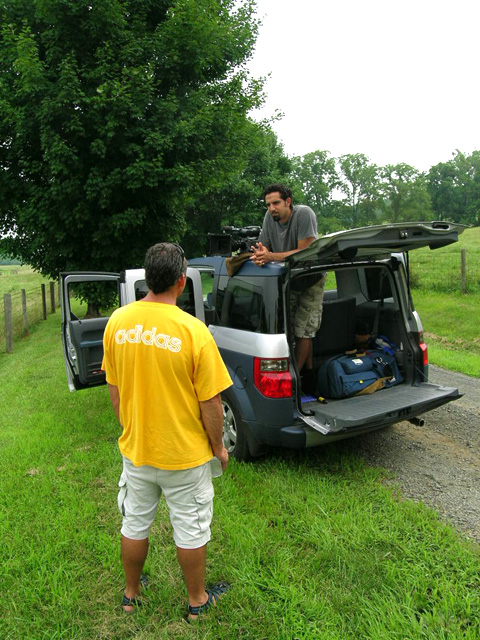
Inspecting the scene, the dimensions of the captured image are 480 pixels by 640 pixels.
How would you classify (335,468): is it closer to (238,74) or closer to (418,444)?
(418,444)

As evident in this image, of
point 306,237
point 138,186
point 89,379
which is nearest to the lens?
point 306,237

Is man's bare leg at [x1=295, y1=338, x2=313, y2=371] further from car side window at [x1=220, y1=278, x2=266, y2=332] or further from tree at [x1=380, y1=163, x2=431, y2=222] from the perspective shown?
tree at [x1=380, y1=163, x2=431, y2=222]

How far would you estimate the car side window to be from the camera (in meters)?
3.70

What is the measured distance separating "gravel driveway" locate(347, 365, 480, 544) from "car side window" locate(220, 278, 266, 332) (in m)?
1.54

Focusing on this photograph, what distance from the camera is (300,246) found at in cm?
416

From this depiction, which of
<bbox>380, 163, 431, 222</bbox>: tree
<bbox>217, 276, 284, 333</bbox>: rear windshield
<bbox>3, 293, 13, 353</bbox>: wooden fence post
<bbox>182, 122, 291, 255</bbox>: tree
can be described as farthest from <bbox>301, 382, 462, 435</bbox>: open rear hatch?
<bbox>380, 163, 431, 222</bbox>: tree

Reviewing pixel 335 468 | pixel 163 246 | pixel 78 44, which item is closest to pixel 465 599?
pixel 335 468

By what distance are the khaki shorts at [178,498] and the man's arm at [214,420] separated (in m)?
0.10

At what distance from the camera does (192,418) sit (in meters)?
2.12

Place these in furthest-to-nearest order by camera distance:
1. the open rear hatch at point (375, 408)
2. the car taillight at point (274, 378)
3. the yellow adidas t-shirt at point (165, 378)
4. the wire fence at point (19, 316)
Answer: the wire fence at point (19, 316)
the car taillight at point (274, 378)
the open rear hatch at point (375, 408)
the yellow adidas t-shirt at point (165, 378)

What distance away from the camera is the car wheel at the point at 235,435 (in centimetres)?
378

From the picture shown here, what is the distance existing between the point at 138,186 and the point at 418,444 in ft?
22.4

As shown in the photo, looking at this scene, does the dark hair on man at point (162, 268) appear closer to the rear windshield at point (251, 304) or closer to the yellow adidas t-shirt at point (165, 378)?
the yellow adidas t-shirt at point (165, 378)

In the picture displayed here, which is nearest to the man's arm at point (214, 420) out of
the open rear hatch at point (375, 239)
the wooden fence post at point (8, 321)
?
the open rear hatch at point (375, 239)
